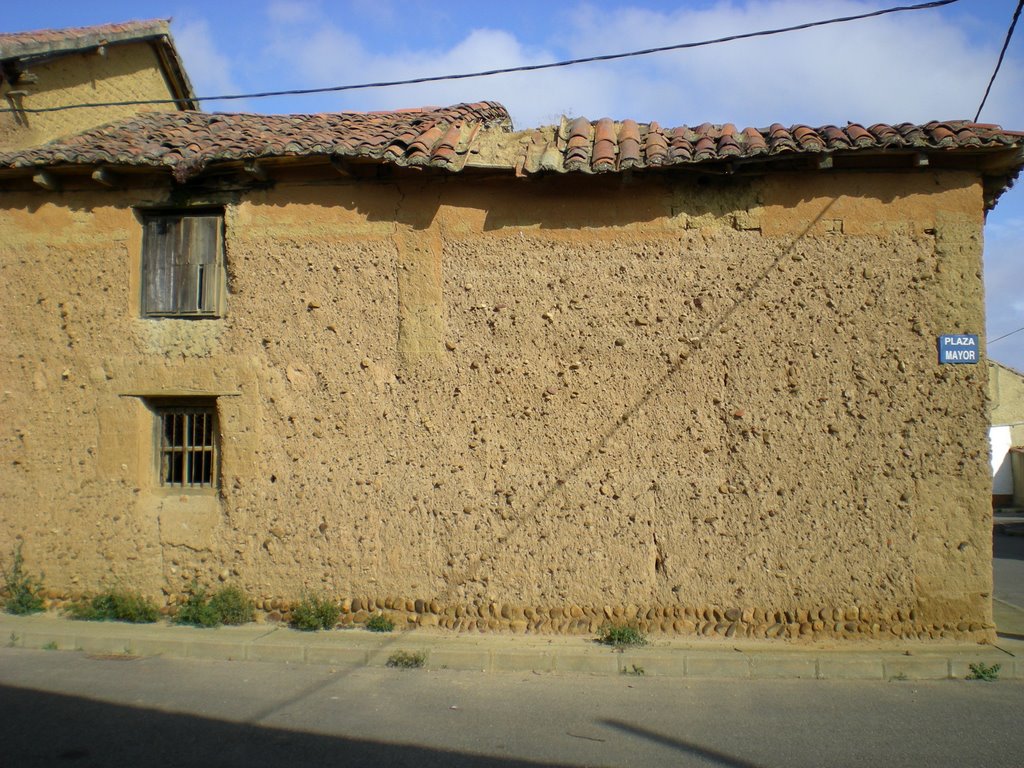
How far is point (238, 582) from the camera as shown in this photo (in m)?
7.75

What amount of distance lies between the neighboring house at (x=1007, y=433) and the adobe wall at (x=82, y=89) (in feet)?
86.5

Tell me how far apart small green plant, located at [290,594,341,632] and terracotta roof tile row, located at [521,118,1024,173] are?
4270 mm

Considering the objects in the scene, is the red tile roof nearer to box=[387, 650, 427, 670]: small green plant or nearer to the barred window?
the barred window

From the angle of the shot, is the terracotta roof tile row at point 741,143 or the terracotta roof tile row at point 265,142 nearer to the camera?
the terracotta roof tile row at point 741,143

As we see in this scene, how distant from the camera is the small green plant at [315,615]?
7.41m

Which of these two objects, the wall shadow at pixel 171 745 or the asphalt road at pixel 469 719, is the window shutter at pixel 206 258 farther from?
the wall shadow at pixel 171 745

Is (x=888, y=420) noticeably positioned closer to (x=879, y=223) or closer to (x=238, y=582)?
(x=879, y=223)

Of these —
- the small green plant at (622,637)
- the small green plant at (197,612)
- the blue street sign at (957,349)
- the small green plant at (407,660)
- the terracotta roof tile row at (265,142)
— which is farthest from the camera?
the terracotta roof tile row at (265,142)

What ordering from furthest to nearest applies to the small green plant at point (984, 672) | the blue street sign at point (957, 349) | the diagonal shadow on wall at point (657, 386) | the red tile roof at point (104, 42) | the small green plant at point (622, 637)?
the red tile roof at point (104, 42)
the diagonal shadow on wall at point (657, 386)
the blue street sign at point (957, 349)
the small green plant at point (622, 637)
the small green plant at point (984, 672)

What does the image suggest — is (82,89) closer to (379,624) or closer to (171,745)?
(379,624)

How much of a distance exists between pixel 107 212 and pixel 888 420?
297 inches

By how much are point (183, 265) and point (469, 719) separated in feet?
17.0

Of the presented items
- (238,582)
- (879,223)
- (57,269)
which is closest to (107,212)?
(57,269)

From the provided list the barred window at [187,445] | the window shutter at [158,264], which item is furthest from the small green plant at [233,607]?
the window shutter at [158,264]
